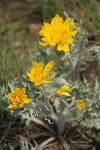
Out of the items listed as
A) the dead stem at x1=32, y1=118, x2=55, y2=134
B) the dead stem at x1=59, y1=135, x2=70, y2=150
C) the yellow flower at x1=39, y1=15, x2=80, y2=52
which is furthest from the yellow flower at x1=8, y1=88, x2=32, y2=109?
the dead stem at x1=59, y1=135, x2=70, y2=150

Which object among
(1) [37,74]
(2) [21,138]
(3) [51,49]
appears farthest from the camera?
(3) [51,49]

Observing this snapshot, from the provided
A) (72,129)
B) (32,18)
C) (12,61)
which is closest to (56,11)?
(32,18)

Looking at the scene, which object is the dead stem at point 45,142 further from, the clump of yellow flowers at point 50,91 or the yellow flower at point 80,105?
the yellow flower at point 80,105

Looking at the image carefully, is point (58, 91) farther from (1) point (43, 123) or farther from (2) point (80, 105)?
(1) point (43, 123)

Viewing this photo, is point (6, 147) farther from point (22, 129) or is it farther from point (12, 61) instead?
point (12, 61)

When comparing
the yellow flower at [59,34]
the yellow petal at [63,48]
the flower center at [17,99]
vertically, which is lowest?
the flower center at [17,99]

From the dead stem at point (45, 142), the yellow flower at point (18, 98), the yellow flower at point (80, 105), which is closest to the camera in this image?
the yellow flower at point (18, 98)

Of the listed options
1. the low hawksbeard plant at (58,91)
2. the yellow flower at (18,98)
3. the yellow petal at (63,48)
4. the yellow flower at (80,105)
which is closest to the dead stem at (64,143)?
the low hawksbeard plant at (58,91)
